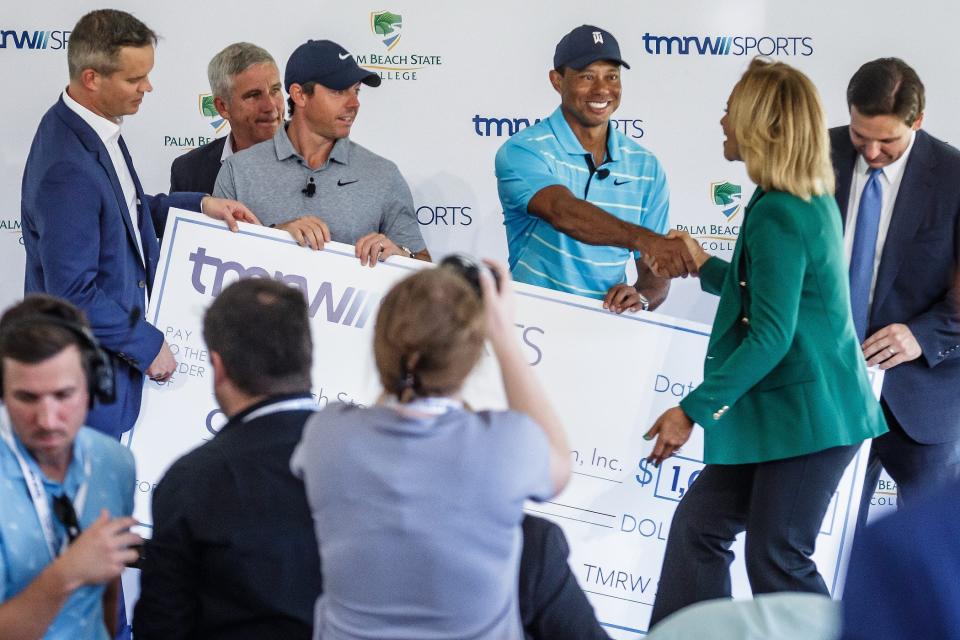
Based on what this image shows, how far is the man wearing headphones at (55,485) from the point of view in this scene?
1924 millimetres

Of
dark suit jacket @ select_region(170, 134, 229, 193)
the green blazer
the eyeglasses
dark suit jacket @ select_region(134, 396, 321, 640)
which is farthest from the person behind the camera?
dark suit jacket @ select_region(170, 134, 229, 193)

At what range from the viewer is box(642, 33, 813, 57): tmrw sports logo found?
202 inches

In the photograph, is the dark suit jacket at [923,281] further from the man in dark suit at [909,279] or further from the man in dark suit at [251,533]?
the man in dark suit at [251,533]

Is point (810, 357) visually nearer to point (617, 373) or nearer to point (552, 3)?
point (617, 373)

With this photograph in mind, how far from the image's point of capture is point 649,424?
374 centimetres

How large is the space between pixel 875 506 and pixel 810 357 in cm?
257

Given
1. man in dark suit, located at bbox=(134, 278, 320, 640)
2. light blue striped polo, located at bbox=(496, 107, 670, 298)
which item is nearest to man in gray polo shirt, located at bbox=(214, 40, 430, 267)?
light blue striped polo, located at bbox=(496, 107, 670, 298)

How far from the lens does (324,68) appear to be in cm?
367

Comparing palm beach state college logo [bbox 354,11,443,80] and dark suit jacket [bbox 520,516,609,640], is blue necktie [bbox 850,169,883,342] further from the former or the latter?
palm beach state college logo [bbox 354,11,443,80]

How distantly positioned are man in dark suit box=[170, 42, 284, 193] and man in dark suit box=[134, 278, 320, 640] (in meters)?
2.61

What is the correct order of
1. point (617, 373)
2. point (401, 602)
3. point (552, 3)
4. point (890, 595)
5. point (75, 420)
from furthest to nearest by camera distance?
point (552, 3)
point (617, 373)
point (75, 420)
point (401, 602)
point (890, 595)


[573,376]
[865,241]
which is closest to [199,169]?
[573,376]

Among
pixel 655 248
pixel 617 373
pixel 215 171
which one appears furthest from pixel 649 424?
pixel 215 171

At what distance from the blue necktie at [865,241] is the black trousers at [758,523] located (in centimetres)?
70
